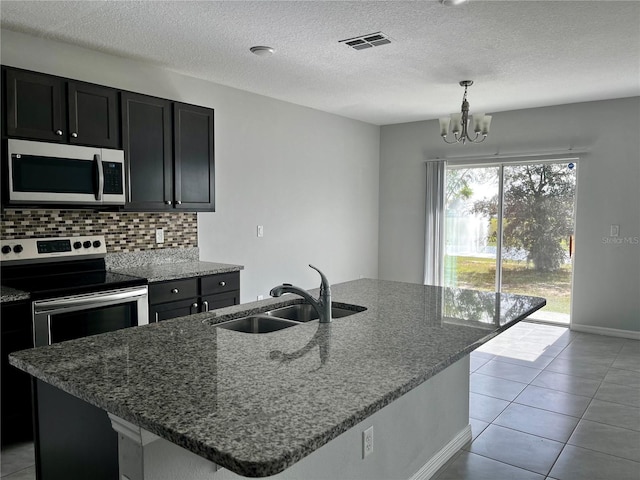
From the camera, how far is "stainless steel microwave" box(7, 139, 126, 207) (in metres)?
2.88

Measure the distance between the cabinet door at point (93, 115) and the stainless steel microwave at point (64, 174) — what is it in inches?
2.7

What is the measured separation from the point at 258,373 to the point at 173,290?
7.28ft

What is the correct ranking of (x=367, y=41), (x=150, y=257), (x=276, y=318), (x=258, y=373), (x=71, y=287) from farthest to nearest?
(x=150, y=257), (x=367, y=41), (x=71, y=287), (x=276, y=318), (x=258, y=373)

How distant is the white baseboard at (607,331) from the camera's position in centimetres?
516

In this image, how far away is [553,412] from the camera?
3.29 meters

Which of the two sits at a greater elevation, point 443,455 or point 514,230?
point 514,230

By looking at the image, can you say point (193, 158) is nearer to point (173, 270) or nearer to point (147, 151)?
point (147, 151)

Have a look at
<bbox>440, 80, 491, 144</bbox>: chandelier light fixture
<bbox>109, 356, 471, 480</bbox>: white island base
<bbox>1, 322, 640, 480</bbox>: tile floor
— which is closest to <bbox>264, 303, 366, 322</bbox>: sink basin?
<bbox>109, 356, 471, 480</bbox>: white island base

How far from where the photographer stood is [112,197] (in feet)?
11.0

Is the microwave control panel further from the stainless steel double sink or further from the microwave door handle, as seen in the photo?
the stainless steel double sink

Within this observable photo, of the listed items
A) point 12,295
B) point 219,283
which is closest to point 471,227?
point 219,283

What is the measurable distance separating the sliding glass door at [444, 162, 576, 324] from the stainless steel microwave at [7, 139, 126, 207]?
4432 millimetres

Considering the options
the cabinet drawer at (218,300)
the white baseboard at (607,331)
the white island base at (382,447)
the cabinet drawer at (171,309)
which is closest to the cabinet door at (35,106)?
the cabinet drawer at (171,309)

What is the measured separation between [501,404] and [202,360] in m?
2.65
